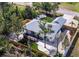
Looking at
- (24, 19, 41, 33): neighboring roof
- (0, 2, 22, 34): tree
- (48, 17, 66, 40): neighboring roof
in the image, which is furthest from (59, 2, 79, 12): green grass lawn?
(0, 2, 22, 34): tree

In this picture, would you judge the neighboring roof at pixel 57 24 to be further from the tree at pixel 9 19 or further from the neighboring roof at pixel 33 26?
the tree at pixel 9 19

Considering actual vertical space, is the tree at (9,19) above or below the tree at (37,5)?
below

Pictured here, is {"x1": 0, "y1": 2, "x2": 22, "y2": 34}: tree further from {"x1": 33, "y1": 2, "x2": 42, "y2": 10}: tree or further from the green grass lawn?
the green grass lawn

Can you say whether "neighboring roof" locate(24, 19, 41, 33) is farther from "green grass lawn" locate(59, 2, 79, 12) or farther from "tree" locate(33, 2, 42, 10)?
"green grass lawn" locate(59, 2, 79, 12)

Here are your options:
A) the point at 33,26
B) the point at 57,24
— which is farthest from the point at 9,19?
the point at 57,24

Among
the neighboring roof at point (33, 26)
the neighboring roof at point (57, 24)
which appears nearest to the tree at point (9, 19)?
the neighboring roof at point (33, 26)

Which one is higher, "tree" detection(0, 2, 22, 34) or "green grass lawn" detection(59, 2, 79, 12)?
"green grass lawn" detection(59, 2, 79, 12)

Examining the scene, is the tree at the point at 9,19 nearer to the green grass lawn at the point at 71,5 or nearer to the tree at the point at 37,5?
the tree at the point at 37,5

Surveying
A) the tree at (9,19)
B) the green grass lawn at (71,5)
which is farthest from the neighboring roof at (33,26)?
the green grass lawn at (71,5)

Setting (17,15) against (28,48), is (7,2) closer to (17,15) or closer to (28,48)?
(17,15)

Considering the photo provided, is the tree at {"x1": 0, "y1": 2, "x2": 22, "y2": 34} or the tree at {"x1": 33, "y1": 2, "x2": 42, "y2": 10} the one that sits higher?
the tree at {"x1": 33, "y1": 2, "x2": 42, "y2": 10}

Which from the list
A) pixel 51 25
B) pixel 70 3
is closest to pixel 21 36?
pixel 51 25

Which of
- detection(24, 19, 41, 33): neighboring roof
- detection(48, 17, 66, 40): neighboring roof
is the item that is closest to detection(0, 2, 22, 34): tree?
detection(24, 19, 41, 33): neighboring roof
